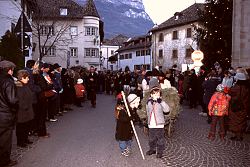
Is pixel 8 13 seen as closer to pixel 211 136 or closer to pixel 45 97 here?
pixel 45 97

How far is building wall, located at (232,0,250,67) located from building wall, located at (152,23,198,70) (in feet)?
103

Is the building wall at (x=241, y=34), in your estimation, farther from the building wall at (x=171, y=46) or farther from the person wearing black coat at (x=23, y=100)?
the building wall at (x=171, y=46)

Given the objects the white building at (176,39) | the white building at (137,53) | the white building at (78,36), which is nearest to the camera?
the white building at (176,39)

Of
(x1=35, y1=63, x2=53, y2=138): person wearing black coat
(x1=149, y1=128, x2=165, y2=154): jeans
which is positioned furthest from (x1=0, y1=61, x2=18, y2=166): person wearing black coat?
(x1=149, y1=128, x2=165, y2=154): jeans

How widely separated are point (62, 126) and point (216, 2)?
17.4 metres

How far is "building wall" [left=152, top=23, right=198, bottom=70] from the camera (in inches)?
2163

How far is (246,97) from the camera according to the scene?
420 inches

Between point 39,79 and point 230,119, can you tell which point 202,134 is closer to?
point 230,119

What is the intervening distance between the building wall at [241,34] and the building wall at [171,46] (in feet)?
103

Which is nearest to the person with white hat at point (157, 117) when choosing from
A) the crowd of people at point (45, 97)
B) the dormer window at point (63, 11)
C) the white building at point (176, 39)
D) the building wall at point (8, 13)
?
the crowd of people at point (45, 97)

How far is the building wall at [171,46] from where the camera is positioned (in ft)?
180

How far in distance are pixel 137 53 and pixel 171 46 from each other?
12.4 m

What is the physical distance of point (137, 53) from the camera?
2753 inches

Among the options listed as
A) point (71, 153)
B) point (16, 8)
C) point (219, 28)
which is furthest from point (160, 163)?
point (16, 8)
